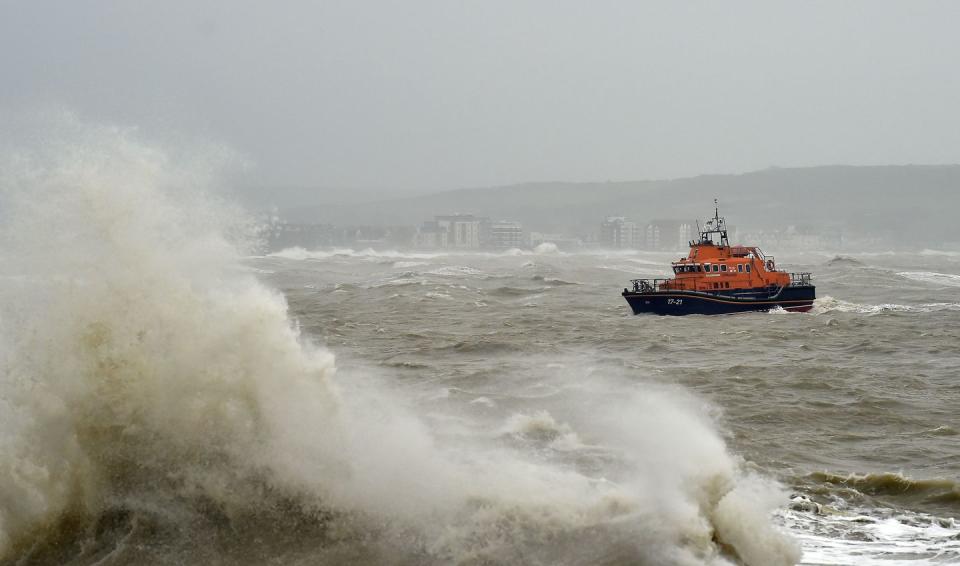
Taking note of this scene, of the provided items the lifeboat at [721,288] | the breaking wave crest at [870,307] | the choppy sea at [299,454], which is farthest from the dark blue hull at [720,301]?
the choppy sea at [299,454]

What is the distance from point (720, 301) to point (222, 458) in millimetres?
27387

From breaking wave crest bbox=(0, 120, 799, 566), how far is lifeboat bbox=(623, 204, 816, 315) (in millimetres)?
23000

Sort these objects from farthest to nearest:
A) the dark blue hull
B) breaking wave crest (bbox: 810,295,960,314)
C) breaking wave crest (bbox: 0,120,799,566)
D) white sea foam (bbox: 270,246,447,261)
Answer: white sea foam (bbox: 270,246,447,261) < breaking wave crest (bbox: 810,295,960,314) < the dark blue hull < breaking wave crest (bbox: 0,120,799,566)

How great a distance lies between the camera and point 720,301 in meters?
33.2

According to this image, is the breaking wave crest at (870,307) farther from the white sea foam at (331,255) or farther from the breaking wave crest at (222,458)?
the white sea foam at (331,255)

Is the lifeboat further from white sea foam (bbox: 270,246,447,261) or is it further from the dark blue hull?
white sea foam (bbox: 270,246,447,261)

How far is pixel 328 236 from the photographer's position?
171500 millimetres

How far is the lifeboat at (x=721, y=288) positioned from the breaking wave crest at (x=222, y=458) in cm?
2300

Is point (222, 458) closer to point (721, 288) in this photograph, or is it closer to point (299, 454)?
point (299, 454)

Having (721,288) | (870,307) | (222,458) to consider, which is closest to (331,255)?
(721,288)

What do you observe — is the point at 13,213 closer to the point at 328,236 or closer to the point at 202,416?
the point at 202,416

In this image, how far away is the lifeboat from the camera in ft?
108

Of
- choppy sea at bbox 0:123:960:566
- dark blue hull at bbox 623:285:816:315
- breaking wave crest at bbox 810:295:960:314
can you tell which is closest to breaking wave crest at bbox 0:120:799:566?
choppy sea at bbox 0:123:960:566

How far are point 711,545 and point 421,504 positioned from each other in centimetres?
252
